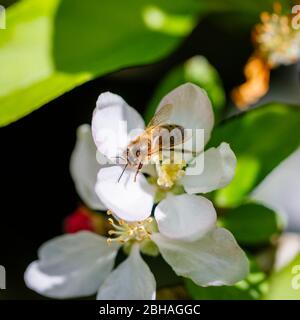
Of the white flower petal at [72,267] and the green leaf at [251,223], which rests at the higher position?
the green leaf at [251,223]

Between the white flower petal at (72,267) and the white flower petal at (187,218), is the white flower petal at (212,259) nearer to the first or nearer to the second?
the white flower petal at (187,218)

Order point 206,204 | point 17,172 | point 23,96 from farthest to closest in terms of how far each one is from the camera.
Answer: point 17,172 → point 23,96 → point 206,204

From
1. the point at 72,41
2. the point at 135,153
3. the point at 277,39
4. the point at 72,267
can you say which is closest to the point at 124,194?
the point at 135,153

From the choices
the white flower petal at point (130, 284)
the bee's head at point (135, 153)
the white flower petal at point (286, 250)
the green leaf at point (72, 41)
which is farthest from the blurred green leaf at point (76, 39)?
the white flower petal at point (286, 250)

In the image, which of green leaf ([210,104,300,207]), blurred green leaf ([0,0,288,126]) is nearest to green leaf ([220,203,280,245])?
green leaf ([210,104,300,207])
